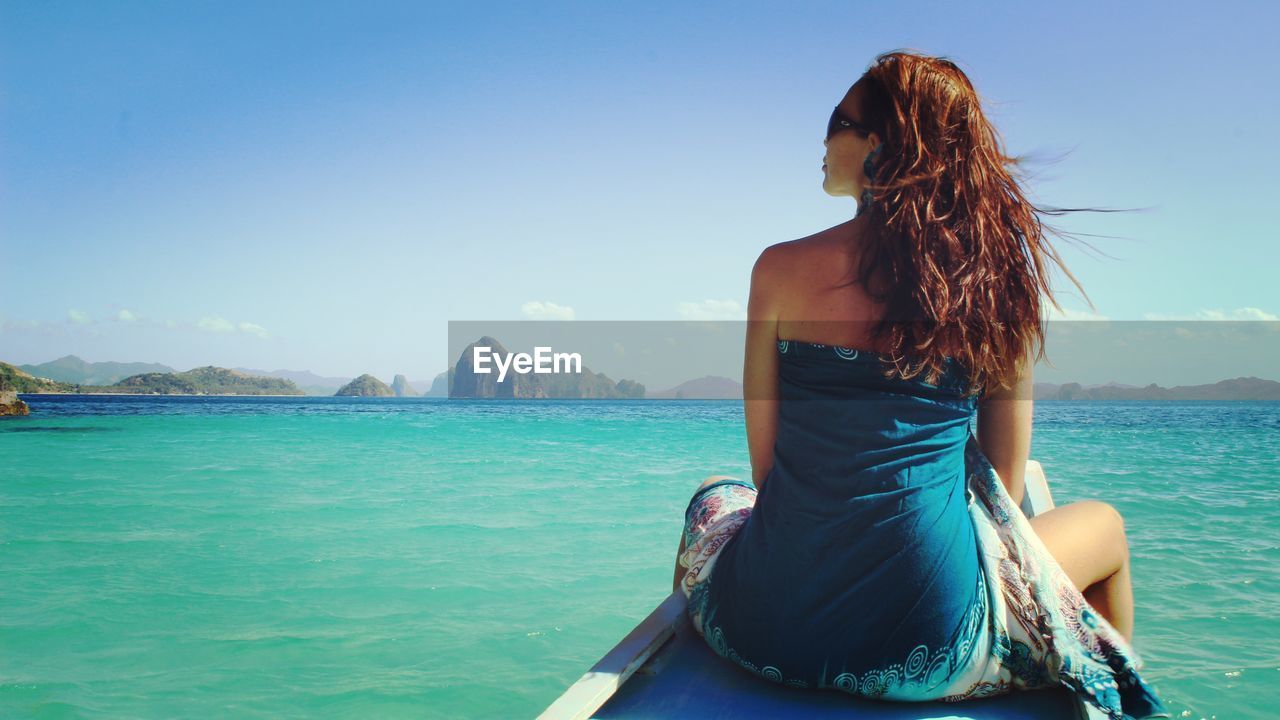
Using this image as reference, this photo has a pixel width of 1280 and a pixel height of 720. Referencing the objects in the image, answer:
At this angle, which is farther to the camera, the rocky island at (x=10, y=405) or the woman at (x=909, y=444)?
the rocky island at (x=10, y=405)

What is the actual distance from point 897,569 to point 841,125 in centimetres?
93

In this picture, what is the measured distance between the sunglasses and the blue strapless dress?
1.59ft

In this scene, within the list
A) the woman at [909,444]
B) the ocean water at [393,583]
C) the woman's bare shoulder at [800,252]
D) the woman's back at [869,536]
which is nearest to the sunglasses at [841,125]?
the woman at [909,444]

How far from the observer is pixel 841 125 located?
1635mm

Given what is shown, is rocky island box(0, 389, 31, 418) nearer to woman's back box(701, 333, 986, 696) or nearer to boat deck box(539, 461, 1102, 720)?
boat deck box(539, 461, 1102, 720)

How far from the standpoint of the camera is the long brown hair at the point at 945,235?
4.61ft

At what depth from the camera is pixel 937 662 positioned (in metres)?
1.42

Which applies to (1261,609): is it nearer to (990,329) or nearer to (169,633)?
(990,329)

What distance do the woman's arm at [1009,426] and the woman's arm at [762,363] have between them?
45 centimetres

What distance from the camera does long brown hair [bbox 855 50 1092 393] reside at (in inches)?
55.4

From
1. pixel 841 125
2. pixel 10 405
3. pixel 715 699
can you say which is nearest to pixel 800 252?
pixel 841 125

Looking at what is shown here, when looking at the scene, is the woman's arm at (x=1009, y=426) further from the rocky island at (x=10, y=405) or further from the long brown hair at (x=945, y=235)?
the rocky island at (x=10, y=405)

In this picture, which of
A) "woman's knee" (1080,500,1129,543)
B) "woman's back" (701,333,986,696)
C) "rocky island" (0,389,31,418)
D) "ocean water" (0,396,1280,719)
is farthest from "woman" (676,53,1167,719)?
"rocky island" (0,389,31,418)

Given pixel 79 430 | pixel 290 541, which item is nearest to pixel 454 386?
pixel 79 430
